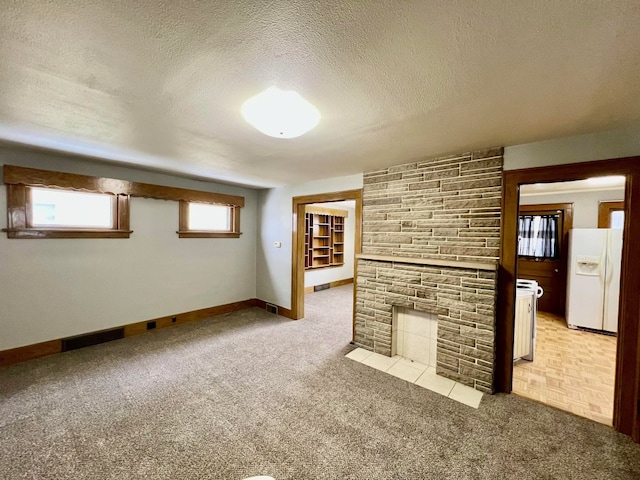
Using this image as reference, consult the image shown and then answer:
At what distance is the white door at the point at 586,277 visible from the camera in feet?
13.4

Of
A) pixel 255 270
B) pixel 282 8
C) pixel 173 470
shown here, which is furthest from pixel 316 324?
pixel 282 8

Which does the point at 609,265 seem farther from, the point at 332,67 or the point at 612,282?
the point at 332,67

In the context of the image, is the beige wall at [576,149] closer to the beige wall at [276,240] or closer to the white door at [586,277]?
the beige wall at [276,240]

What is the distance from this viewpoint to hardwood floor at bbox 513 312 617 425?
92.2 inches

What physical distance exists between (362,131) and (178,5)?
1.44 meters

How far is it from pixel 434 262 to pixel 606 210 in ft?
13.9

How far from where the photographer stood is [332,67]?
1.30 m

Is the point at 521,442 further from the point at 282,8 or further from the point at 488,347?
the point at 282,8

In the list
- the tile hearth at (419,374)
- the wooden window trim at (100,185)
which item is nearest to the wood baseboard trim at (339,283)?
the wooden window trim at (100,185)

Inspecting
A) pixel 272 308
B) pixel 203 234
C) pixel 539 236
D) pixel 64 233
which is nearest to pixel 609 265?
pixel 539 236

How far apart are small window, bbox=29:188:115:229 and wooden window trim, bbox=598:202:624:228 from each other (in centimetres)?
773

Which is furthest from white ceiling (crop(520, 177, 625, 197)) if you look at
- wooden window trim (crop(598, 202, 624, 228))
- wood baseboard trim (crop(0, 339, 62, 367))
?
wood baseboard trim (crop(0, 339, 62, 367))

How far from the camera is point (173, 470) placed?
5.31ft

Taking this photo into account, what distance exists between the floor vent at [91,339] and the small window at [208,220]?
155 centimetres
